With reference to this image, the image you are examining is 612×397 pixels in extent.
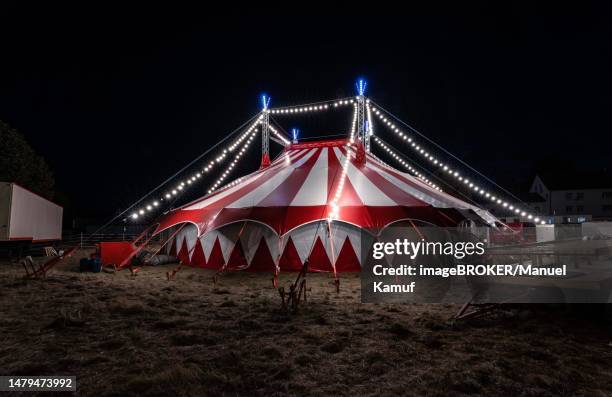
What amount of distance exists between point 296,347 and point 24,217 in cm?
1214

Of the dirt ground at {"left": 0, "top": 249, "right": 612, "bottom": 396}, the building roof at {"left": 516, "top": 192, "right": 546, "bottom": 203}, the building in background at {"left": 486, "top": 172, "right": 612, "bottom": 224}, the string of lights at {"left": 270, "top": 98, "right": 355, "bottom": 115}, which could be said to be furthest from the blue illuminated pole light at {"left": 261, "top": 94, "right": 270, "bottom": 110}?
the building roof at {"left": 516, "top": 192, "right": 546, "bottom": 203}

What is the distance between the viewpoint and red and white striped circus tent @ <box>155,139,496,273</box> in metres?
8.08

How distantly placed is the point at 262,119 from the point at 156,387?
9.78 m

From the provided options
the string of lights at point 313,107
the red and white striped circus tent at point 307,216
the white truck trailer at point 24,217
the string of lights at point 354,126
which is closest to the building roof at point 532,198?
the string of lights at point 354,126

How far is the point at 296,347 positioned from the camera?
3.55 m

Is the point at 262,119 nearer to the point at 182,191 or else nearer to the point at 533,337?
the point at 182,191

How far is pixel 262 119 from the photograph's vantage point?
1167 cm

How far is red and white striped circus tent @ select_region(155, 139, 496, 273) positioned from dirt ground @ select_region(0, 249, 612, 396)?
248cm

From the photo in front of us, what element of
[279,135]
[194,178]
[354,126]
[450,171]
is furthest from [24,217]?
[450,171]

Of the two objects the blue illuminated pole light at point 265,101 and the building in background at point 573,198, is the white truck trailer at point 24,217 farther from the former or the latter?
the building in background at point 573,198

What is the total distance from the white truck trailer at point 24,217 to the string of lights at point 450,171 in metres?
10.8

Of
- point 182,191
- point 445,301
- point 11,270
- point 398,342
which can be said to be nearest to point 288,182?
point 182,191

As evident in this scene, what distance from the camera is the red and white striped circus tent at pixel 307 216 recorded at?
26.5ft

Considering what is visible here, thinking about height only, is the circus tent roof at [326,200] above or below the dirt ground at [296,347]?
above
